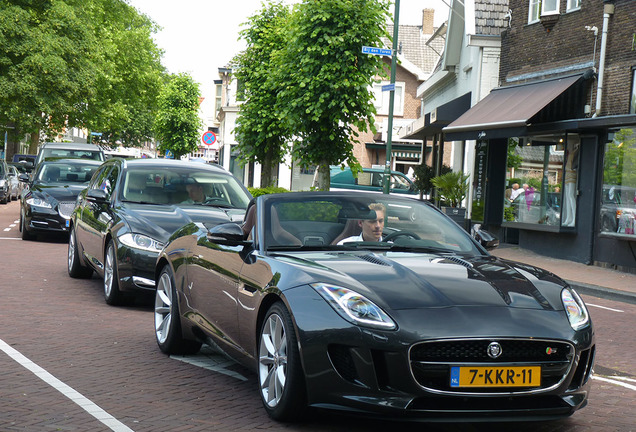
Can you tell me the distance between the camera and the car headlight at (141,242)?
9438mm

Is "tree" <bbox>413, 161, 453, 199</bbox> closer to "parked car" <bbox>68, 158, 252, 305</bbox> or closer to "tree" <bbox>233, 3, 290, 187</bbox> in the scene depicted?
"tree" <bbox>233, 3, 290, 187</bbox>

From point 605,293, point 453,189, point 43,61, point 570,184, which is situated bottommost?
point 605,293

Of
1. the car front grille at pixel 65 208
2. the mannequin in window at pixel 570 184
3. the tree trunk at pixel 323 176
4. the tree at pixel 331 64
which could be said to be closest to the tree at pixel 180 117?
the tree trunk at pixel 323 176

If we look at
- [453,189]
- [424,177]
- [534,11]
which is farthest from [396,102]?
[534,11]

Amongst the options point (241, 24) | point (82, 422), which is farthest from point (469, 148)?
point (82, 422)

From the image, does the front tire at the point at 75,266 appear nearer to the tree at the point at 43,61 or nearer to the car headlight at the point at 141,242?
the car headlight at the point at 141,242

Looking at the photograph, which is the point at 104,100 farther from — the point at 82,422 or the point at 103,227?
the point at 82,422

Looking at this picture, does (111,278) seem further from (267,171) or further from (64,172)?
(267,171)

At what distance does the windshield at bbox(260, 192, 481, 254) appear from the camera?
5.92 metres

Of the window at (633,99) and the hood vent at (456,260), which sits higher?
the window at (633,99)

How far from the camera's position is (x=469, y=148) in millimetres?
26984

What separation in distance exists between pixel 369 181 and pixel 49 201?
1792 cm

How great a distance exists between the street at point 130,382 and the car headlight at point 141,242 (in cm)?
68

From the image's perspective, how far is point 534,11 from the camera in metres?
23.1
